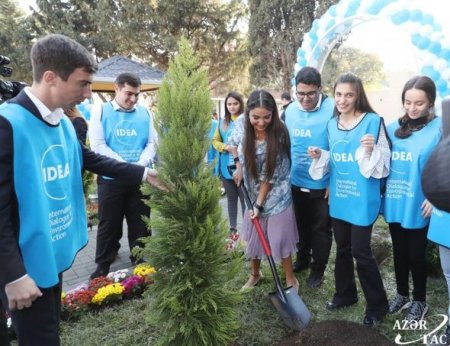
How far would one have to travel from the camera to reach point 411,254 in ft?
9.04

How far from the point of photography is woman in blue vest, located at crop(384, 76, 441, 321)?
254 centimetres

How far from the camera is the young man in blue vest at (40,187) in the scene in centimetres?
152

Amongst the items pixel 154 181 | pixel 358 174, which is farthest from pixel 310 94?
pixel 154 181

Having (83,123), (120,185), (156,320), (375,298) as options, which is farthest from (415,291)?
(83,123)

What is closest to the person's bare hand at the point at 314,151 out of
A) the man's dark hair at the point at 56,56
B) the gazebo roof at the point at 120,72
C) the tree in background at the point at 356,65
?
the man's dark hair at the point at 56,56

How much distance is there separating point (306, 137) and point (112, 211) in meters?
2.07

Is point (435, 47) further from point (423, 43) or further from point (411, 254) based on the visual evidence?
point (411, 254)

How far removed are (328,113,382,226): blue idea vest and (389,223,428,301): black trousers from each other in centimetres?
33

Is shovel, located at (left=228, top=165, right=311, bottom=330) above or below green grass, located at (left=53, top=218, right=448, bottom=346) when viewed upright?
above

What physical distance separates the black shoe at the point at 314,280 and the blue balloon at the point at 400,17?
4101mm

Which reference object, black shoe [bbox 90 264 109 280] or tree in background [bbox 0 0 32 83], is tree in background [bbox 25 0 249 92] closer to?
tree in background [bbox 0 0 32 83]

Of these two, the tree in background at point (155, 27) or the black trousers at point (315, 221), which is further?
the tree in background at point (155, 27)

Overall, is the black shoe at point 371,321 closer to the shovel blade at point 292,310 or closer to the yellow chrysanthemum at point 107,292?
the shovel blade at point 292,310

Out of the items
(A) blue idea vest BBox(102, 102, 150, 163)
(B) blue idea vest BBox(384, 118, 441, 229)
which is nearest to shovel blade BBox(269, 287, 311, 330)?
(B) blue idea vest BBox(384, 118, 441, 229)
